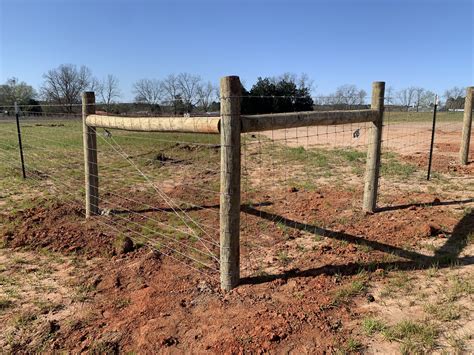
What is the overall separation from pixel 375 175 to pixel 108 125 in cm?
361

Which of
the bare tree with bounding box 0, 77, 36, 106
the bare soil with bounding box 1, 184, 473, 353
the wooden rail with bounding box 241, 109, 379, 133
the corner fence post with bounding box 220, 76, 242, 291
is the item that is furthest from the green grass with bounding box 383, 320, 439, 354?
the bare tree with bounding box 0, 77, 36, 106

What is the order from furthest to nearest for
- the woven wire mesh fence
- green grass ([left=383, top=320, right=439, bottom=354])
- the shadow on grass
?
the woven wire mesh fence, the shadow on grass, green grass ([left=383, top=320, right=439, bottom=354])

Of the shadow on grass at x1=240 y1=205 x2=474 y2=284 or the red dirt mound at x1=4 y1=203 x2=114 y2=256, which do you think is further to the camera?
the red dirt mound at x1=4 y1=203 x2=114 y2=256

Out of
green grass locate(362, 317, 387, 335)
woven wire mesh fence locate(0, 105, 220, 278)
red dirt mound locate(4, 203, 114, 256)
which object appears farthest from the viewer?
woven wire mesh fence locate(0, 105, 220, 278)

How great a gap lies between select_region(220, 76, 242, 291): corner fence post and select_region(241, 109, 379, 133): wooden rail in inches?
5.8

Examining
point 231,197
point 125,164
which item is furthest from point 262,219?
point 125,164

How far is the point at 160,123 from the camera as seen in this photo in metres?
3.50

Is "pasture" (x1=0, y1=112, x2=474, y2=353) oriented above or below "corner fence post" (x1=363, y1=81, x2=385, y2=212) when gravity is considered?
below

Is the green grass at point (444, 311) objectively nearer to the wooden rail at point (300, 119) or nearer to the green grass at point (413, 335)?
the green grass at point (413, 335)

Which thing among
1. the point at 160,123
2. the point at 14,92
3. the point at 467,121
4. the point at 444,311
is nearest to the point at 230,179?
the point at 160,123

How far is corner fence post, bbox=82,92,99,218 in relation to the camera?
A: 4.87 metres

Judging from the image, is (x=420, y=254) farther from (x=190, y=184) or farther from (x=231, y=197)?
(x=190, y=184)

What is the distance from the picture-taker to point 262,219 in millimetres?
4906

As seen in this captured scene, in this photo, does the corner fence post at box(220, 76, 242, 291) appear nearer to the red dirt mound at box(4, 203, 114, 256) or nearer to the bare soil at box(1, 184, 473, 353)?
the bare soil at box(1, 184, 473, 353)
